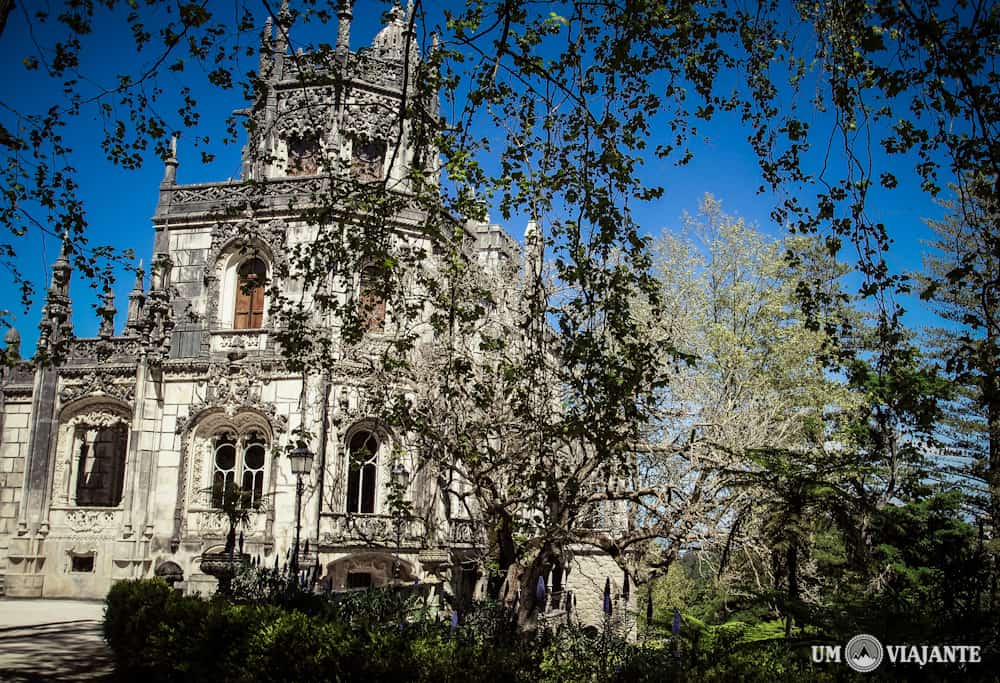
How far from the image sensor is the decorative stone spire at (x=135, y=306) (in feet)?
84.0

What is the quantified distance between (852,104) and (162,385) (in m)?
21.4

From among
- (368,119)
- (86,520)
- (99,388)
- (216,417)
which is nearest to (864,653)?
(216,417)

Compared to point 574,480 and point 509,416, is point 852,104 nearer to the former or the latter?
point 574,480

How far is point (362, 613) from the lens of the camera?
9.56m

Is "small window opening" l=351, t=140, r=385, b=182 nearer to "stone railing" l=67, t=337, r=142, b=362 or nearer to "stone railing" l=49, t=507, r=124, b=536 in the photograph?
"stone railing" l=67, t=337, r=142, b=362

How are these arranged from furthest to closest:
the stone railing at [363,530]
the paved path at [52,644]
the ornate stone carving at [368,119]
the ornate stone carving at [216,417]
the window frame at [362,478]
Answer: the ornate stone carving at [368,119], the ornate stone carving at [216,417], the window frame at [362,478], the stone railing at [363,530], the paved path at [52,644]

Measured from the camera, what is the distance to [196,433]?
24000mm

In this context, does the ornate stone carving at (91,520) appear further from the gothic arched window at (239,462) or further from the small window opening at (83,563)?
the gothic arched window at (239,462)

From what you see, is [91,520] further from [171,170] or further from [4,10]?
[4,10]

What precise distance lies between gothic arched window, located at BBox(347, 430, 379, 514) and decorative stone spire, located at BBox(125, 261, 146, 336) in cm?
776

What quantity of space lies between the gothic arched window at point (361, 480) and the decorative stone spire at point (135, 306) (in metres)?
7.76

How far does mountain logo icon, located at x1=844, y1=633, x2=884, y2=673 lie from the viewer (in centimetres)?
653

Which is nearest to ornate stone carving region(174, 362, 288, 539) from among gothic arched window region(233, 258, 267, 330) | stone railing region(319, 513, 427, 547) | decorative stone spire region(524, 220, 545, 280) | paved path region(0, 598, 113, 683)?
gothic arched window region(233, 258, 267, 330)

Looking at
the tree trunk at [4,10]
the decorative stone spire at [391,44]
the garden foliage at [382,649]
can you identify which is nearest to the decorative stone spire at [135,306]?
the decorative stone spire at [391,44]
